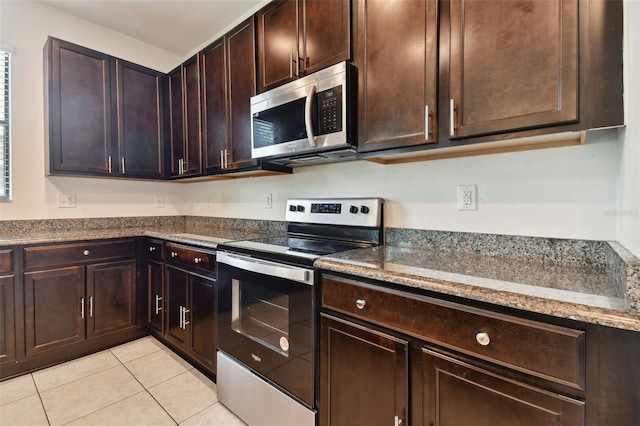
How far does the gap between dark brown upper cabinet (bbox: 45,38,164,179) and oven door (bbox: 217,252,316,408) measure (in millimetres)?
1692

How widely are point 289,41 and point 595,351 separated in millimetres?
1903

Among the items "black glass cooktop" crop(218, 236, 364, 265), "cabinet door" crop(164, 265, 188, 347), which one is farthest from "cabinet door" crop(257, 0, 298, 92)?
"cabinet door" crop(164, 265, 188, 347)

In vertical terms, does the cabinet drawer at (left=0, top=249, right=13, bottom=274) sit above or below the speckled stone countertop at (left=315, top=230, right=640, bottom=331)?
below

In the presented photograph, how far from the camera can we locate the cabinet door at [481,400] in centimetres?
74

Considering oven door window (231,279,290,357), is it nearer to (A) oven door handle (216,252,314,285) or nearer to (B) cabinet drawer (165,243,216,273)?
(A) oven door handle (216,252,314,285)

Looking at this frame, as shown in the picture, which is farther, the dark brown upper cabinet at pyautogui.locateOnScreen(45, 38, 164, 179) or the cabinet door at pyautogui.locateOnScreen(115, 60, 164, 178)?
the cabinet door at pyautogui.locateOnScreen(115, 60, 164, 178)

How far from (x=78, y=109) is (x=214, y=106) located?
1.18m

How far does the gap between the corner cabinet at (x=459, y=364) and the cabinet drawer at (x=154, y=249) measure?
68.3 inches

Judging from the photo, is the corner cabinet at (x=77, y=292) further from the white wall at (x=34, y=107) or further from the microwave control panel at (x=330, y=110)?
the microwave control panel at (x=330, y=110)

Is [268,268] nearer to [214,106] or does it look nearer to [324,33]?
[324,33]

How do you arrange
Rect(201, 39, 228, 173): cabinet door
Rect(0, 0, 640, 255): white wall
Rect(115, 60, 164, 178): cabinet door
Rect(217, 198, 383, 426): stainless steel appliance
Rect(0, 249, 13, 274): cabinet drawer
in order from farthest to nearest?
Rect(115, 60, 164, 178): cabinet door
Rect(201, 39, 228, 173): cabinet door
Rect(0, 249, 13, 274): cabinet drawer
Rect(217, 198, 383, 426): stainless steel appliance
Rect(0, 0, 640, 255): white wall

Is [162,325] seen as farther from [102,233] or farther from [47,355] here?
[102,233]

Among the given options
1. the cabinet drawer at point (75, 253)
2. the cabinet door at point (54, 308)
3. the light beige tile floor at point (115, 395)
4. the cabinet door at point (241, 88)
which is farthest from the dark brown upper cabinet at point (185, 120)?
the light beige tile floor at point (115, 395)

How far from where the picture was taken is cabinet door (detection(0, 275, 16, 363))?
1.96 metres
